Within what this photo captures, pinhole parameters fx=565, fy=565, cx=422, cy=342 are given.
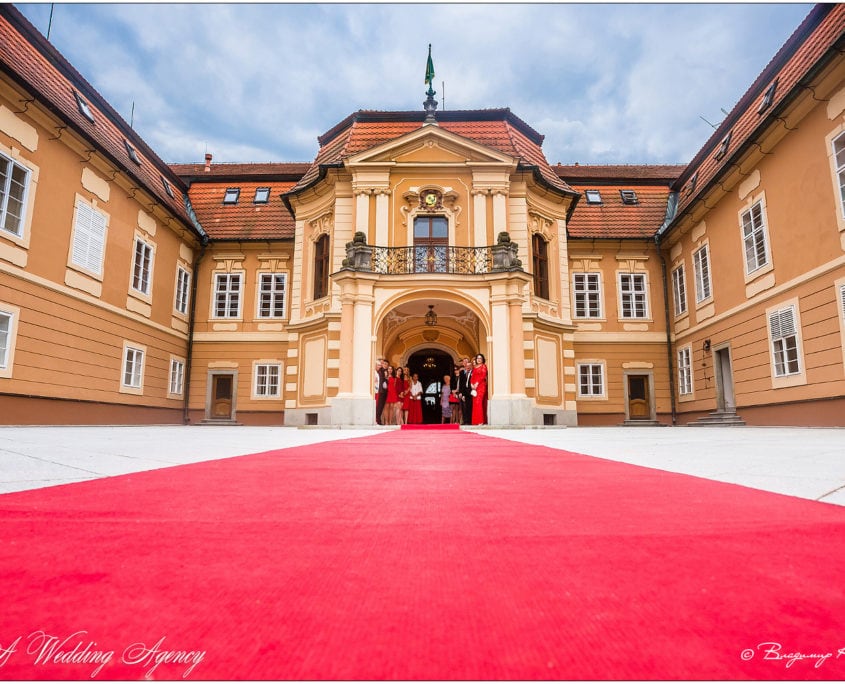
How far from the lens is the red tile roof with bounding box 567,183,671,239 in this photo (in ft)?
75.5

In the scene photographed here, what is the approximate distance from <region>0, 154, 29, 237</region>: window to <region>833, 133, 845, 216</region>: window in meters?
18.0

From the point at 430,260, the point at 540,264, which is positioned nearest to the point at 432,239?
the point at 430,260

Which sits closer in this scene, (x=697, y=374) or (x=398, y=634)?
(x=398, y=634)

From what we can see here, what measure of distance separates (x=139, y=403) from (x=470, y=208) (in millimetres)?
12473

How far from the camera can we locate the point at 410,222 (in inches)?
718

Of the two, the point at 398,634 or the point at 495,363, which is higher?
the point at 495,363

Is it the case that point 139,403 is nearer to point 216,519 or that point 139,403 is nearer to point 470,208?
point 470,208

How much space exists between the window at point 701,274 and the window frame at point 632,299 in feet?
9.85

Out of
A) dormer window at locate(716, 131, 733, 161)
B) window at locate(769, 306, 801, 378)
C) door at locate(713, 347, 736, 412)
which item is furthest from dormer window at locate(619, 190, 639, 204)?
window at locate(769, 306, 801, 378)

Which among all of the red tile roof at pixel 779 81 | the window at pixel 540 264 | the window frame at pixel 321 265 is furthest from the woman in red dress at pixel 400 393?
the red tile roof at pixel 779 81

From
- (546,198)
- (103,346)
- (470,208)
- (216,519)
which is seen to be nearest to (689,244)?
(546,198)

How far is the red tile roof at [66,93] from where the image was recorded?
43.2 ft

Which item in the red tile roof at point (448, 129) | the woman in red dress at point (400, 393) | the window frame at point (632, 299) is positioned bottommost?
the woman in red dress at point (400, 393)

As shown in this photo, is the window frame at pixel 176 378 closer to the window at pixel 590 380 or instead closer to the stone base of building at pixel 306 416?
the stone base of building at pixel 306 416
